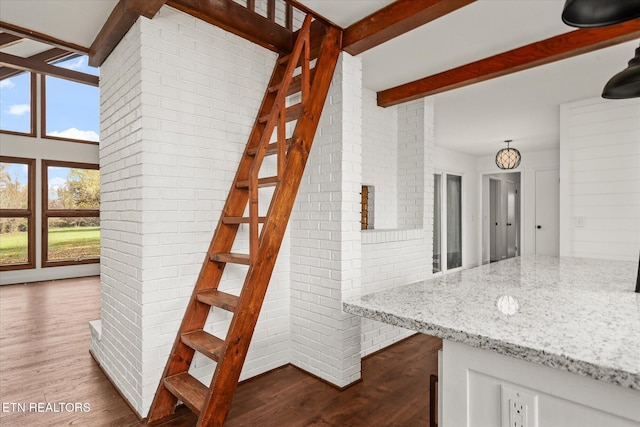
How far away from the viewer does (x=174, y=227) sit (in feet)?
7.65

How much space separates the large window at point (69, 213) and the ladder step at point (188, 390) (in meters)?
6.14

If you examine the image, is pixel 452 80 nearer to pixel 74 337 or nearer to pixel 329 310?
pixel 329 310

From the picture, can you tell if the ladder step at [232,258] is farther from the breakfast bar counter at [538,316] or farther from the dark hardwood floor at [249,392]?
the dark hardwood floor at [249,392]

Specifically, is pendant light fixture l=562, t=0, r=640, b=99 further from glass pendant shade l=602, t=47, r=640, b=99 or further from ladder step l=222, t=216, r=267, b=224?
ladder step l=222, t=216, r=267, b=224

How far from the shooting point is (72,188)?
715cm

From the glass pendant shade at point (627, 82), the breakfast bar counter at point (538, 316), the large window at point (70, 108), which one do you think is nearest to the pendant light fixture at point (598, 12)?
the glass pendant shade at point (627, 82)

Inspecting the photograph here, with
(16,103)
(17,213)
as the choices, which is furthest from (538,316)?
(16,103)

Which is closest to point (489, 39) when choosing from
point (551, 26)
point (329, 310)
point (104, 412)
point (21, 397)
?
point (551, 26)

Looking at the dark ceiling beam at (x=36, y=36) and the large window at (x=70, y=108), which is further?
the large window at (x=70, y=108)

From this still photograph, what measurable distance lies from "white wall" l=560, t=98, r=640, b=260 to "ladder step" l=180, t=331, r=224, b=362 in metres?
4.06

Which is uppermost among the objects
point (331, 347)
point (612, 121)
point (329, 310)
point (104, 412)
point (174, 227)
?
point (612, 121)

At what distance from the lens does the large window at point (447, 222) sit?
23.4ft

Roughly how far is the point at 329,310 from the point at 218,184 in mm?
1213

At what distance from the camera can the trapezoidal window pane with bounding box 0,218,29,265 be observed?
6.37 m
